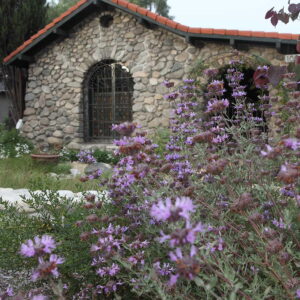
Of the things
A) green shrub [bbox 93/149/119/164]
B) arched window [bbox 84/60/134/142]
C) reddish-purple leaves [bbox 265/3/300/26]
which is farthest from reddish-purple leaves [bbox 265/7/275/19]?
arched window [bbox 84/60/134/142]

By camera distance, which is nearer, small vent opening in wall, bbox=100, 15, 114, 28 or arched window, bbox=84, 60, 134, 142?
small vent opening in wall, bbox=100, 15, 114, 28

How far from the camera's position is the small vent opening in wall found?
9.86 meters

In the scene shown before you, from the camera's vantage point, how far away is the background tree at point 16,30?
1096 cm

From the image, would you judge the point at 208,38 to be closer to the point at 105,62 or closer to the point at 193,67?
the point at 193,67

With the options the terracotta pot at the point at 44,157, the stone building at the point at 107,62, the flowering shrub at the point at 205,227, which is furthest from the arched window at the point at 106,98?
the flowering shrub at the point at 205,227

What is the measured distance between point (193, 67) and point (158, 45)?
1.04 metres

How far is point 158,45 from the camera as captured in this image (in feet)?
30.4

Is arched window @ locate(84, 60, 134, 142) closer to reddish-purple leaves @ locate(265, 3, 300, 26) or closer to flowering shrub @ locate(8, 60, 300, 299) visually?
flowering shrub @ locate(8, 60, 300, 299)

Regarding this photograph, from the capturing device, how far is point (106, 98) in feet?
34.0

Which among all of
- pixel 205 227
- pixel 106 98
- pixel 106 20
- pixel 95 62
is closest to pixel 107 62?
pixel 95 62

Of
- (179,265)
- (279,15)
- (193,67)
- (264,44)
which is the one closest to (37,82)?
(193,67)

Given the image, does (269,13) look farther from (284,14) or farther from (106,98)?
(106,98)

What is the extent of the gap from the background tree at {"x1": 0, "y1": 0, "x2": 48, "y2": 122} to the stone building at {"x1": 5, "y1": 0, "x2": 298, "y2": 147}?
662 mm

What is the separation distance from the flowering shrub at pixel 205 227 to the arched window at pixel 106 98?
7083 millimetres
